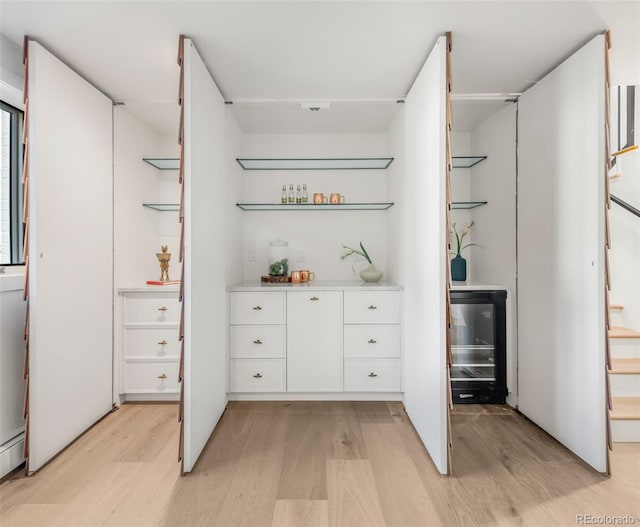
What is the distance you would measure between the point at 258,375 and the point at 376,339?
973 millimetres

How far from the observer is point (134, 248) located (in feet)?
10.3

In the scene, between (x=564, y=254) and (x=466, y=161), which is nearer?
(x=564, y=254)

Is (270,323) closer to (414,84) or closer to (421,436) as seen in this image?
(421,436)

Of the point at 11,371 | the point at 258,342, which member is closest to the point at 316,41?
Result: the point at 258,342

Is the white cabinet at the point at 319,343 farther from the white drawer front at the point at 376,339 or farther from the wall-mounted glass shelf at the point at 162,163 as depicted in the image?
the wall-mounted glass shelf at the point at 162,163

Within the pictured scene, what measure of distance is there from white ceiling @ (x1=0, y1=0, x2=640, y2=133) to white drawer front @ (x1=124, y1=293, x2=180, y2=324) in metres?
1.49

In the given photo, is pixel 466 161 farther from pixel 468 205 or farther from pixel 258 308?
pixel 258 308

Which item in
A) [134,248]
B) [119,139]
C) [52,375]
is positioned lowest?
[52,375]

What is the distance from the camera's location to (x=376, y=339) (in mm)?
2996

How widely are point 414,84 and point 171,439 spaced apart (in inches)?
110

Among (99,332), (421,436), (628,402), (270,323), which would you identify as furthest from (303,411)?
(628,402)

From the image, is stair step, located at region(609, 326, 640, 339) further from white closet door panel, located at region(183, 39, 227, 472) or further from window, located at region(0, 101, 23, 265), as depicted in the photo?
window, located at region(0, 101, 23, 265)

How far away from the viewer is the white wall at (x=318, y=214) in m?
3.66

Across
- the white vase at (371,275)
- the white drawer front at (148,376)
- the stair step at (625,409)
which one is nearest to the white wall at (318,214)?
the white vase at (371,275)
